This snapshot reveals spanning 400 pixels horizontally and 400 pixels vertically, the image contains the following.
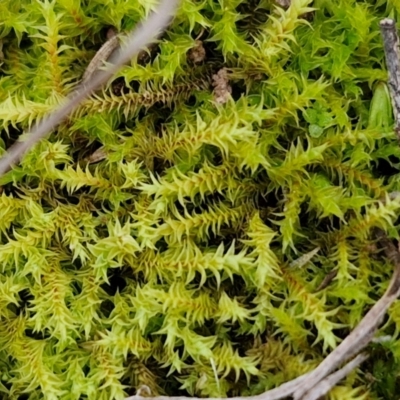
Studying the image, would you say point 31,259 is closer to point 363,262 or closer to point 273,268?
point 273,268

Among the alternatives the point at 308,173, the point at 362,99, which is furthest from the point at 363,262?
the point at 362,99

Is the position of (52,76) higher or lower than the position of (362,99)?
higher

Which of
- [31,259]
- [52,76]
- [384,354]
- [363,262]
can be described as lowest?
[384,354]

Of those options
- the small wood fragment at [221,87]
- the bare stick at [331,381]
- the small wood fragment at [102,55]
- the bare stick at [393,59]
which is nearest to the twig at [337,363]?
the bare stick at [331,381]

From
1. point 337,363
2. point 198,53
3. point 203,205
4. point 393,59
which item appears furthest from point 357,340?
point 198,53

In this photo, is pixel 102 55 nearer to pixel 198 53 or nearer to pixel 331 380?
pixel 198 53

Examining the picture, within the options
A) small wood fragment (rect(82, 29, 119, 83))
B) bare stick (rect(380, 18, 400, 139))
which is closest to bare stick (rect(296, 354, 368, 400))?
bare stick (rect(380, 18, 400, 139))
